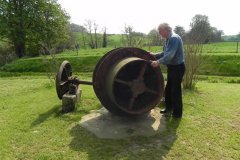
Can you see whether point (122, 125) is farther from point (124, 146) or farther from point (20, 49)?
point (20, 49)

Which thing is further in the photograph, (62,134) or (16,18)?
(16,18)

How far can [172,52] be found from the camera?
6758 mm

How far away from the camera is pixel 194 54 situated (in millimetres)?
12164

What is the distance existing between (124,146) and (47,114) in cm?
323

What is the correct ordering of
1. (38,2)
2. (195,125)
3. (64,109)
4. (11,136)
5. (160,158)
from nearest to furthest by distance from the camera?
(160,158), (11,136), (195,125), (64,109), (38,2)

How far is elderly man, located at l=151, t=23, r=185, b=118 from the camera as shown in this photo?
678 cm

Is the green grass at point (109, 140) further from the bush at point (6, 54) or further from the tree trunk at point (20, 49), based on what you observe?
the tree trunk at point (20, 49)

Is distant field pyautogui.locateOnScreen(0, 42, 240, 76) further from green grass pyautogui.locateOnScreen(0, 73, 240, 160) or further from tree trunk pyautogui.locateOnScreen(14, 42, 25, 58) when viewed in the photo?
tree trunk pyautogui.locateOnScreen(14, 42, 25, 58)

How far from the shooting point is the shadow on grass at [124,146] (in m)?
5.59

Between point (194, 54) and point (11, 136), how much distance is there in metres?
7.89

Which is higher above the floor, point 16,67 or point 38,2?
point 38,2

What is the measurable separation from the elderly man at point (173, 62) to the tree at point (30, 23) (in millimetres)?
32239

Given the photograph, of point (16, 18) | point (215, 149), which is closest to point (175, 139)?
point (215, 149)

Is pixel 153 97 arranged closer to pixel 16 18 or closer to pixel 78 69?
pixel 78 69
